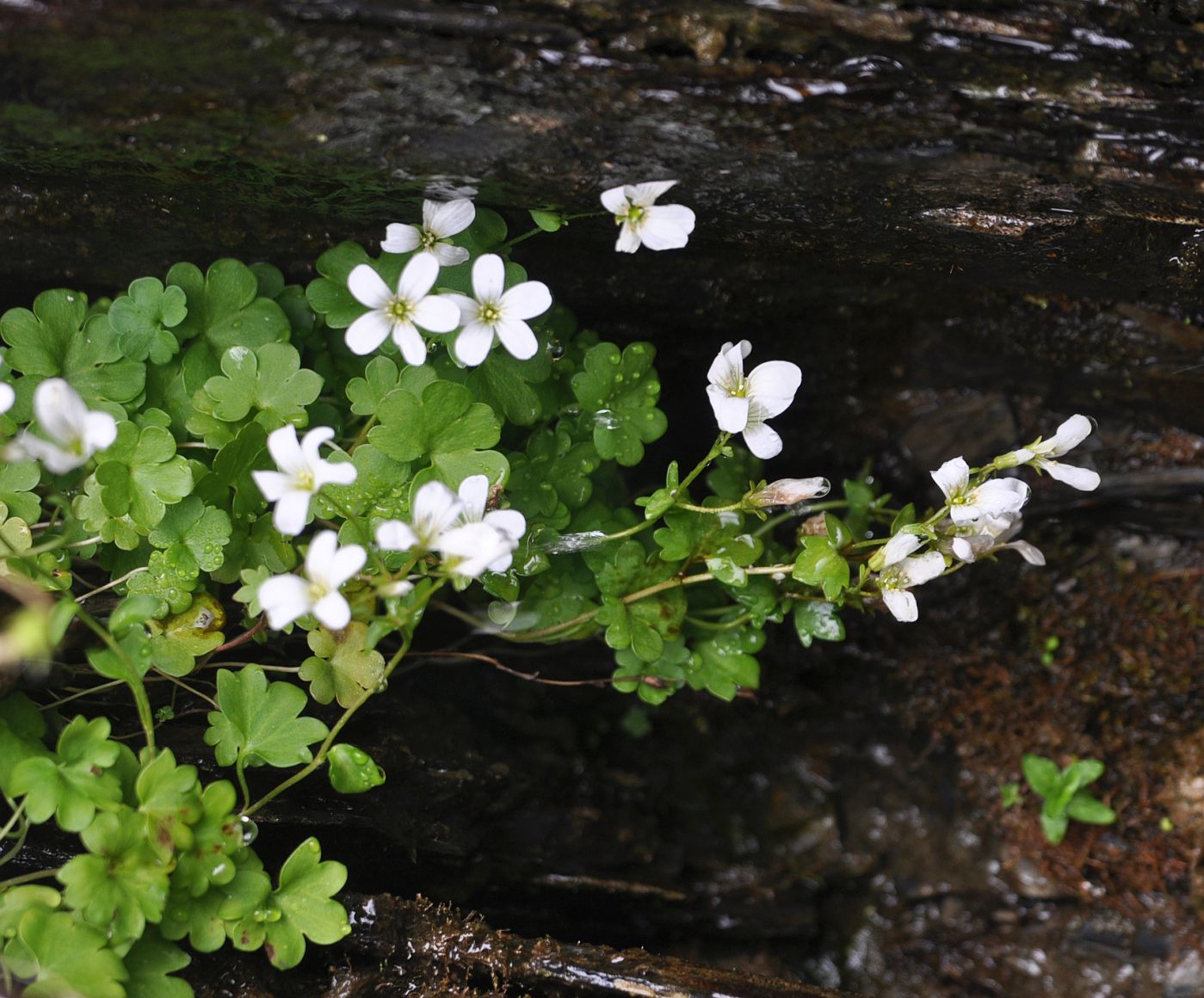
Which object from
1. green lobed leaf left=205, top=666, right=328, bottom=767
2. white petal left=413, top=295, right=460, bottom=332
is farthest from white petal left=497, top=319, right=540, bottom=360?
green lobed leaf left=205, top=666, right=328, bottom=767

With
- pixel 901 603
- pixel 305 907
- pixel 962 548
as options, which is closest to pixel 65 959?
pixel 305 907

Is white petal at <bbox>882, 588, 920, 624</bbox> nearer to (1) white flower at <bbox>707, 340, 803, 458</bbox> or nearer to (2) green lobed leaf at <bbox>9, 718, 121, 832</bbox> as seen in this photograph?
(1) white flower at <bbox>707, 340, 803, 458</bbox>

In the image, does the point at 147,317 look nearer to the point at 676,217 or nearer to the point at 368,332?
the point at 368,332

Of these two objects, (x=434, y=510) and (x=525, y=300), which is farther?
(x=525, y=300)

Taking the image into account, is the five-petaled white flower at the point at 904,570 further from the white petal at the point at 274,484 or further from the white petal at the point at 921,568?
the white petal at the point at 274,484

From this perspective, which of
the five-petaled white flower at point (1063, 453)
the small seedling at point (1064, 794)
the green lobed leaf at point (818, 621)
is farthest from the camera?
the small seedling at point (1064, 794)

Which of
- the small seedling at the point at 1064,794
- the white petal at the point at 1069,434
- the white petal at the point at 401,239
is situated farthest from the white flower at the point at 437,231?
the small seedling at the point at 1064,794

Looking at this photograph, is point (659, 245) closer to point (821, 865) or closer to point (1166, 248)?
point (1166, 248)
